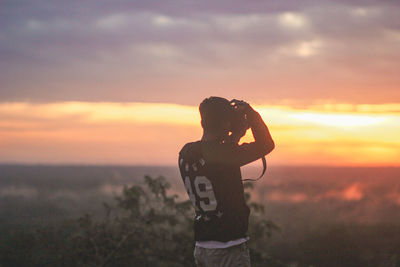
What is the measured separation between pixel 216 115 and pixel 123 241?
662 centimetres

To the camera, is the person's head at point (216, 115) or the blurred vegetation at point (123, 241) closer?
the person's head at point (216, 115)

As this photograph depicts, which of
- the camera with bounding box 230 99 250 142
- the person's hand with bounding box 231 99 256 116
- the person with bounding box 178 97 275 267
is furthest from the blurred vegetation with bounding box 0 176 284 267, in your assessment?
the person's hand with bounding box 231 99 256 116

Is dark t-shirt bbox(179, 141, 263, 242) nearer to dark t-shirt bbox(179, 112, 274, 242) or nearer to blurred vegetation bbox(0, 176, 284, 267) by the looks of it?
dark t-shirt bbox(179, 112, 274, 242)

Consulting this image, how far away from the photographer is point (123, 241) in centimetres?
1032

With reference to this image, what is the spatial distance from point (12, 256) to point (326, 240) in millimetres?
8865

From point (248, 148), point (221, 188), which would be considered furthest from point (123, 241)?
point (248, 148)

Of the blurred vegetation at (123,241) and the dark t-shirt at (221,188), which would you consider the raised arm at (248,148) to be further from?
the blurred vegetation at (123,241)

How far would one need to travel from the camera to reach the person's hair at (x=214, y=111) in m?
4.39

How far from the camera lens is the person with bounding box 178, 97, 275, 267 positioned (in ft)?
14.1

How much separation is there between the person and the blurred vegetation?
593cm

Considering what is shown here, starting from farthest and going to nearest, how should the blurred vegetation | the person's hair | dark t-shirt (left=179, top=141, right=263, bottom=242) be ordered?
the blurred vegetation
the person's hair
dark t-shirt (left=179, top=141, right=263, bottom=242)

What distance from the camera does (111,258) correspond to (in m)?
10.2

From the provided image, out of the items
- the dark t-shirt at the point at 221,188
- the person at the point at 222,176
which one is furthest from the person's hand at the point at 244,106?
the dark t-shirt at the point at 221,188

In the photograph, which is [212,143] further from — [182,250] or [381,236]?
[381,236]
